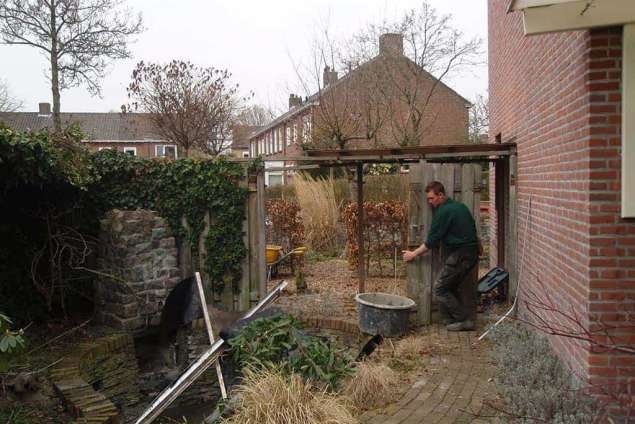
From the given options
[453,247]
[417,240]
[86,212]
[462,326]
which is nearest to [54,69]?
[86,212]

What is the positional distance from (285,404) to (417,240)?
362cm

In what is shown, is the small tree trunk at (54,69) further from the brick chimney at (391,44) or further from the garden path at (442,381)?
the garden path at (442,381)

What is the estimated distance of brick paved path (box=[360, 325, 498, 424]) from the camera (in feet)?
14.5

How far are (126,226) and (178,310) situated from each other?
1442 millimetres

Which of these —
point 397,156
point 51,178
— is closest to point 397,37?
point 397,156

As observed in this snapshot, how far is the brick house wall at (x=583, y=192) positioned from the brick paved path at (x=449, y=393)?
2.49ft

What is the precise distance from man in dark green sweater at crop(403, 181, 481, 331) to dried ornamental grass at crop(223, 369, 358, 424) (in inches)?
108

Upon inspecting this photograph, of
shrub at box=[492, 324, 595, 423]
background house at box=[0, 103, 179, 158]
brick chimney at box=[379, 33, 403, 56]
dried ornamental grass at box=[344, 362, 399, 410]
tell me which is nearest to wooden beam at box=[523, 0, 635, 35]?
shrub at box=[492, 324, 595, 423]

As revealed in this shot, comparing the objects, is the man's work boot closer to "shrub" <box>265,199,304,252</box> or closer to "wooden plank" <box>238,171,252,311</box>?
"wooden plank" <box>238,171,252,311</box>

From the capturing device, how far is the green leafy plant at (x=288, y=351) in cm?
516

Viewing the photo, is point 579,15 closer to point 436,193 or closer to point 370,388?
point 370,388

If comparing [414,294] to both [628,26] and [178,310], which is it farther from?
[628,26]

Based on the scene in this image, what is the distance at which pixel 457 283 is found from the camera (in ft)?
23.7

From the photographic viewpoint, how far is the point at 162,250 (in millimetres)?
8703
